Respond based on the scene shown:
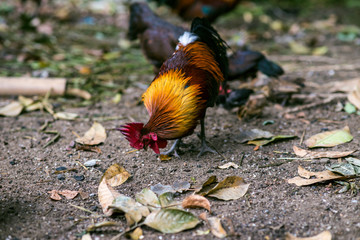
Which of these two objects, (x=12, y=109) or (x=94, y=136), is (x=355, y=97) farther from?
(x=12, y=109)

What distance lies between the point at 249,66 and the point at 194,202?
2.24 meters

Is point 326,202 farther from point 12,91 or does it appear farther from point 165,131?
point 12,91

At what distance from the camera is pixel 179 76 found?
281cm

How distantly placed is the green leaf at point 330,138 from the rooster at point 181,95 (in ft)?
2.82

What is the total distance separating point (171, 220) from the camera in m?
2.08

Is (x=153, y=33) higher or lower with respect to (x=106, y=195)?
higher

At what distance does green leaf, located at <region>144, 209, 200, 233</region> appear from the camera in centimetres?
203

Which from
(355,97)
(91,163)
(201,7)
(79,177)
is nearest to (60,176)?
(79,177)

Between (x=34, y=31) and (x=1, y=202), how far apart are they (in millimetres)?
5234

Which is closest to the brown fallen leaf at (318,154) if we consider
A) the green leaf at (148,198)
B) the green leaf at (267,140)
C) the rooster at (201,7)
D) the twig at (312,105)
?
the green leaf at (267,140)

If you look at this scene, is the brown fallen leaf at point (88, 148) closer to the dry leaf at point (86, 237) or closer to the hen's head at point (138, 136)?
the hen's head at point (138, 136)

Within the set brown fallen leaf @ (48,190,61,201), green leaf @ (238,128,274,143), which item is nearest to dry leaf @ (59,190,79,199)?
brown fallen leaf @ (48,190,61,201)

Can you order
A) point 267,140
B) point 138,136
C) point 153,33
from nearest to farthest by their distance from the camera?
point 138,136 → point 267,140 → point 153,33

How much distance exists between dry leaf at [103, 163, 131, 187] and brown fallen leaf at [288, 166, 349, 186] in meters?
1.15
